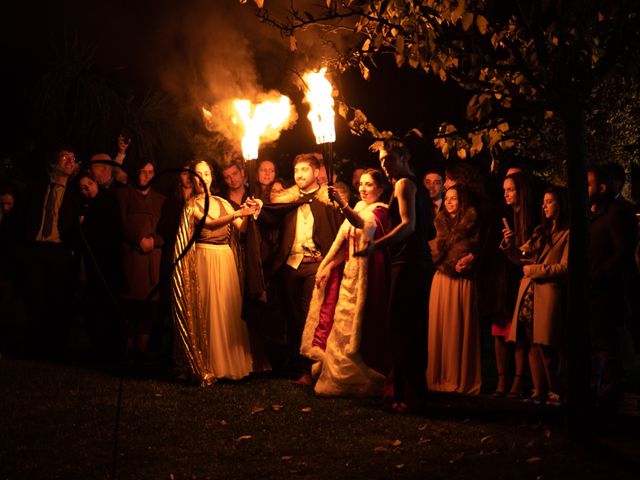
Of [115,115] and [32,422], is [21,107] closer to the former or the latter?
[115,115]

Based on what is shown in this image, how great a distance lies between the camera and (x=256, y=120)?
903 centimetres

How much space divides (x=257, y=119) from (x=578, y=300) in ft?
12.6

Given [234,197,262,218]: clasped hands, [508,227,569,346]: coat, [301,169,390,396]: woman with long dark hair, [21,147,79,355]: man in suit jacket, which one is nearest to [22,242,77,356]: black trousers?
[21,147,79,355]: man in suit jacket

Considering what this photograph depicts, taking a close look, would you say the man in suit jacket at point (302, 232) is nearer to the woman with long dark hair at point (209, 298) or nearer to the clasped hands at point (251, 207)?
the woman with long dark hair at point (209, 298)

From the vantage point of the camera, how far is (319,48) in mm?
8555

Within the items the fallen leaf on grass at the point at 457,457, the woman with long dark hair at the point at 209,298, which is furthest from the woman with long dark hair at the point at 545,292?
the woman with long dark hair at the point at 209,298

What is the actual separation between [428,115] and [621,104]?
6.23m

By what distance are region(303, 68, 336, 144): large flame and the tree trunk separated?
79.7 inches

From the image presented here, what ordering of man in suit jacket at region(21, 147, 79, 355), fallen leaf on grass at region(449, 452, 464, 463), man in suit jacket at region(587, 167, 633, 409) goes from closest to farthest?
fallen leaf on grass at region(449, 452, 464, 463) → man in suit jacket at region(587, 167, 633, 409) → man in suit jacket at region(21, 147, 79, 355)

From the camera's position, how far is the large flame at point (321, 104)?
781 centimetres

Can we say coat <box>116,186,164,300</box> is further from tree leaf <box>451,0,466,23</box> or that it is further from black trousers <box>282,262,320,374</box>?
tree leaf <box>451,0,466,23</box>

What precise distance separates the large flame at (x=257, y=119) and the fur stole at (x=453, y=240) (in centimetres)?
205

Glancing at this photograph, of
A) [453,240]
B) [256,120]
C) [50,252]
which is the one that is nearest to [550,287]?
[453,240]

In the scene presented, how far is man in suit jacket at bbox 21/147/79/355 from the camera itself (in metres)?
11.5
